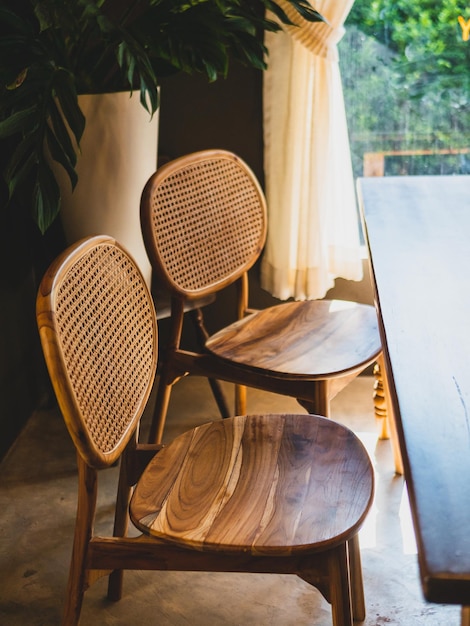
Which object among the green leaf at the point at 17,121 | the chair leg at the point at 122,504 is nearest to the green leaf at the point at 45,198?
the green leaf at the point at 17,121

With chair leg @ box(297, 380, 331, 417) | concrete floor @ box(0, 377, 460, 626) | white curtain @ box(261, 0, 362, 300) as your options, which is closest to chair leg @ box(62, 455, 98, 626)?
concrete floor @ box(0, 377, 460, 626)

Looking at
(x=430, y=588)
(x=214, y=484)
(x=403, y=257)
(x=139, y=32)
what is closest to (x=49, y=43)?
(x=139, y=32)

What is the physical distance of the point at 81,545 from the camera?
1.35 metres

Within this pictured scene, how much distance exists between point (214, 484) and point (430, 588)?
0.66m

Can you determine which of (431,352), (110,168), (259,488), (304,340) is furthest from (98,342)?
(110,168)

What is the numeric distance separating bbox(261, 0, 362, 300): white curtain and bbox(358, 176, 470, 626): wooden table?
49 centimetres

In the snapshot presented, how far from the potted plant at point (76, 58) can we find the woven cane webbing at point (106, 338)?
0.55m

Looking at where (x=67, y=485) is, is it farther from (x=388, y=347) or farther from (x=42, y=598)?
(x=388, y=347)

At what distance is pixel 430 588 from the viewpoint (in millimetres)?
805

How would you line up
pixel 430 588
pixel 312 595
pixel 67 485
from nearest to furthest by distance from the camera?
pixel 430 588
pixel 312 595
pixel 67 485

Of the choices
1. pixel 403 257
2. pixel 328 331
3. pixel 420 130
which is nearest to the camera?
pixel 403 257

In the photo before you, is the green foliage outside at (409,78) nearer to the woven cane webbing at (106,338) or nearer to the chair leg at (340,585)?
the woven cane webbing at (106,338)

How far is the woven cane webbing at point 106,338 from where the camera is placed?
1.33 metres

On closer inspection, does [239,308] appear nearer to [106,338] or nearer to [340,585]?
[106,338]
